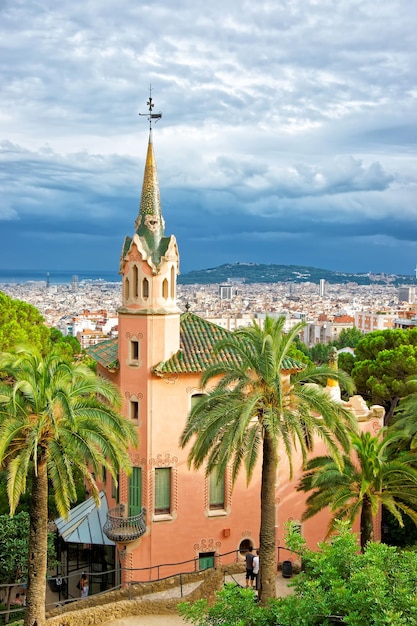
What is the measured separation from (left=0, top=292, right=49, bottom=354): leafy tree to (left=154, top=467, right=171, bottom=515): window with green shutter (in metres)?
14.8

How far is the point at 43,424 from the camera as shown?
14.8m

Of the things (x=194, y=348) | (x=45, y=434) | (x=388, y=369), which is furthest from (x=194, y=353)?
(x=388, y=369)

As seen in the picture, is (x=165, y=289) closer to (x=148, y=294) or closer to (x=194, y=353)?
(x=148, y=294)

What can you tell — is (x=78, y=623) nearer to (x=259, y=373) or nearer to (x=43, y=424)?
(x=43, y=424)

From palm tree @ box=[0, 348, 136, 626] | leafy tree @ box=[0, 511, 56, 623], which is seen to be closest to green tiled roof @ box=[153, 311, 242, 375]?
palm tree @ box=[0, 348, 136, 626]

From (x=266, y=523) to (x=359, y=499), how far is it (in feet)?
9.44

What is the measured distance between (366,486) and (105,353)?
38.2 ft

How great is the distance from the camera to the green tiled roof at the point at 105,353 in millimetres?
24203

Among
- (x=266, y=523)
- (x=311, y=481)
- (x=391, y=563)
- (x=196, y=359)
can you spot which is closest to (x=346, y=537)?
(x=391, y=563)

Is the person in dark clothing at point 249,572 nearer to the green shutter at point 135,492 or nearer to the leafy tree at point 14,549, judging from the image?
the green shutter at point 135,492

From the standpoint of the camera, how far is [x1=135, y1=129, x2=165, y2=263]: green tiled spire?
2297 centimetres

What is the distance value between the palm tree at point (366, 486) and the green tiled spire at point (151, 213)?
30.8ft

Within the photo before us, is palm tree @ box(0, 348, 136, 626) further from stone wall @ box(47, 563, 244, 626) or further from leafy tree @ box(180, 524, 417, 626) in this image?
leafy tree @ box(180, 524, 417, 626)

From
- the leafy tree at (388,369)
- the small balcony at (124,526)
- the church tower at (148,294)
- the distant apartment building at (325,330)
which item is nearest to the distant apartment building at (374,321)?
the distant apartment building at (325,330)
